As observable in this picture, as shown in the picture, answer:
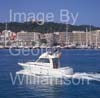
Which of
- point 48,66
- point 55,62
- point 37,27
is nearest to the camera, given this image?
point 48,66

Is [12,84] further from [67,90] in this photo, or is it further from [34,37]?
[34,37]

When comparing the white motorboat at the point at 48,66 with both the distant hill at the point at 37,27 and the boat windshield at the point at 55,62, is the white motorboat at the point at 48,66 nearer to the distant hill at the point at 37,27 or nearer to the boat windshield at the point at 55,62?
the boat windshield at the point at 55,62

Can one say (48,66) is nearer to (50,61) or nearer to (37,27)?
(50,61)

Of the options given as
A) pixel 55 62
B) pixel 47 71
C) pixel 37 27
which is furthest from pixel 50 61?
pixel 37 27

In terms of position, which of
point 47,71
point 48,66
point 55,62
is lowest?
point 47,71

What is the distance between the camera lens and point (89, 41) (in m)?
120

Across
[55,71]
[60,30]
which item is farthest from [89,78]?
[60,30]

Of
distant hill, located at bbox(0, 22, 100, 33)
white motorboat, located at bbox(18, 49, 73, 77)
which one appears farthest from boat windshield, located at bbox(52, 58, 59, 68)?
distant hill, located at bbox(0, 22, 100, 33)

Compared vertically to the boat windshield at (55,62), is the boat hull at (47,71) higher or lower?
lower

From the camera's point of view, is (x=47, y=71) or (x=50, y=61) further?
(x=50, y=61)

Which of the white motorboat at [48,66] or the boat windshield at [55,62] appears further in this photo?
the boat windshield at [55,62]

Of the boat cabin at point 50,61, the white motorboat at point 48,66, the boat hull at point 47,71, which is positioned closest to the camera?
A: the boat hull at point 47,71

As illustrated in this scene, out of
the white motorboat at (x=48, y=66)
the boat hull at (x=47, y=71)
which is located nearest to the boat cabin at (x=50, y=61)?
the white motorboat at (x=48, y=66)

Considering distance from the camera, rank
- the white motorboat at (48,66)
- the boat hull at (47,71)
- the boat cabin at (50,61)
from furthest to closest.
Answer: the boat cabin at (50,61)
the white motorboat at (48,66)
the boat hull at (47,71)
